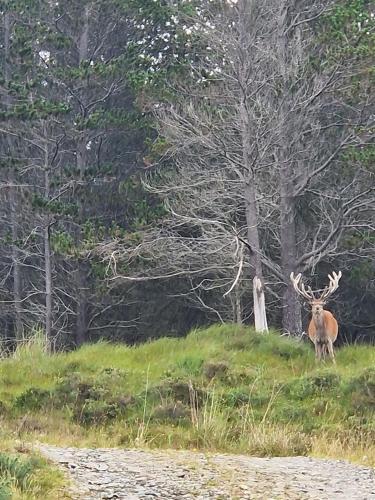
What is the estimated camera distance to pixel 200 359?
1460 centimetres

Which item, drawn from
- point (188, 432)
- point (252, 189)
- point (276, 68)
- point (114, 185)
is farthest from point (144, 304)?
point (188, 432)

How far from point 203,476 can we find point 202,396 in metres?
4.93

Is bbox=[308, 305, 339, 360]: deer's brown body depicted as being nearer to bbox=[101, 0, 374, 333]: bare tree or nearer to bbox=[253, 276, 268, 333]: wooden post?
bbox=[253, 276, 268, 333]: wooden post

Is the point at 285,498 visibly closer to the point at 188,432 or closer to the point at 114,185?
the point at 188,432

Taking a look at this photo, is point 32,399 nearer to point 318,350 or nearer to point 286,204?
point 318,350

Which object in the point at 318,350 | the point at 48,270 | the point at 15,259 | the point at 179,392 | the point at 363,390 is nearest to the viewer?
the point at 363,390

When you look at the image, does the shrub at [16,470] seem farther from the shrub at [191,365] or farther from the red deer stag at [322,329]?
the red deer stag at [322,329]

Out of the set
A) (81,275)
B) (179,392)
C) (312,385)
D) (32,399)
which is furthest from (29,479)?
(81,275)

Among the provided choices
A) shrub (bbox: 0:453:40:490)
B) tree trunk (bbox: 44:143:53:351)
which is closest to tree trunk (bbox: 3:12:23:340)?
tree trunk (bbox: 44:143:53:351)

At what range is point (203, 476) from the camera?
7664 mm

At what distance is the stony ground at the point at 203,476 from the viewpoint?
277 inches

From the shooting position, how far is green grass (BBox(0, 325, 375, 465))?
33.9 feet

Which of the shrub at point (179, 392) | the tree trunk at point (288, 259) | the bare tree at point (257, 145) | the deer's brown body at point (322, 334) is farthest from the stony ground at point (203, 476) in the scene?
the tree trunk at point (288, 259)

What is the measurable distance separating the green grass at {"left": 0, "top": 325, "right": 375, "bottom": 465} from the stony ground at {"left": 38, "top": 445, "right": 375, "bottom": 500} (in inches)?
43.1
